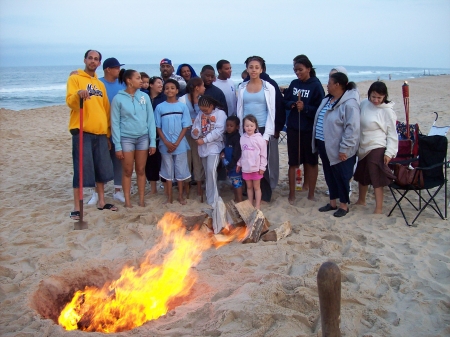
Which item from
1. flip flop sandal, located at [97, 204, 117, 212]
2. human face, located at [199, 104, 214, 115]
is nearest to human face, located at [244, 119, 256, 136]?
human face, located at [199, 104, 214, 115]

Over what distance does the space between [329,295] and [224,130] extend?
152 inches

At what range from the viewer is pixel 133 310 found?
3605 millimetres

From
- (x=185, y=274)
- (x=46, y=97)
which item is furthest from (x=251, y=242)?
(x=46, y=97)

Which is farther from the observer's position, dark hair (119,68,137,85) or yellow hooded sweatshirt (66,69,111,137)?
dark hair (119,68,137,85)

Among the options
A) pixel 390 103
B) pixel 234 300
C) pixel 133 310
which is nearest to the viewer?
pixel 234 300

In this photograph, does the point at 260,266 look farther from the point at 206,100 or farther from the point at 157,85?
the point at 157,85

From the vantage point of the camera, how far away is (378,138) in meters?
5.27

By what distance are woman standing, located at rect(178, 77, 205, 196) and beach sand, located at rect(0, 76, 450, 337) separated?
0.53 meters

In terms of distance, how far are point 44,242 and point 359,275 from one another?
3490mm

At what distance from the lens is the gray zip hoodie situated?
16.9ft

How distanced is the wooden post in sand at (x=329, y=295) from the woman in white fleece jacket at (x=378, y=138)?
11.2 ft

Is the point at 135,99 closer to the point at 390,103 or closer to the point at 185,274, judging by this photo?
the point at 185,274

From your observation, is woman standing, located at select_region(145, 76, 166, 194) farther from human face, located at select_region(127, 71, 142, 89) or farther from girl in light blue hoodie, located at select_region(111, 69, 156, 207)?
human face, located at select_region(127, 71, 142, 89)

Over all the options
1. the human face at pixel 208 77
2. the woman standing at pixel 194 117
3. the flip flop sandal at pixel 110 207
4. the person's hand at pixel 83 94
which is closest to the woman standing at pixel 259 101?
the human face at pixel 208 77
